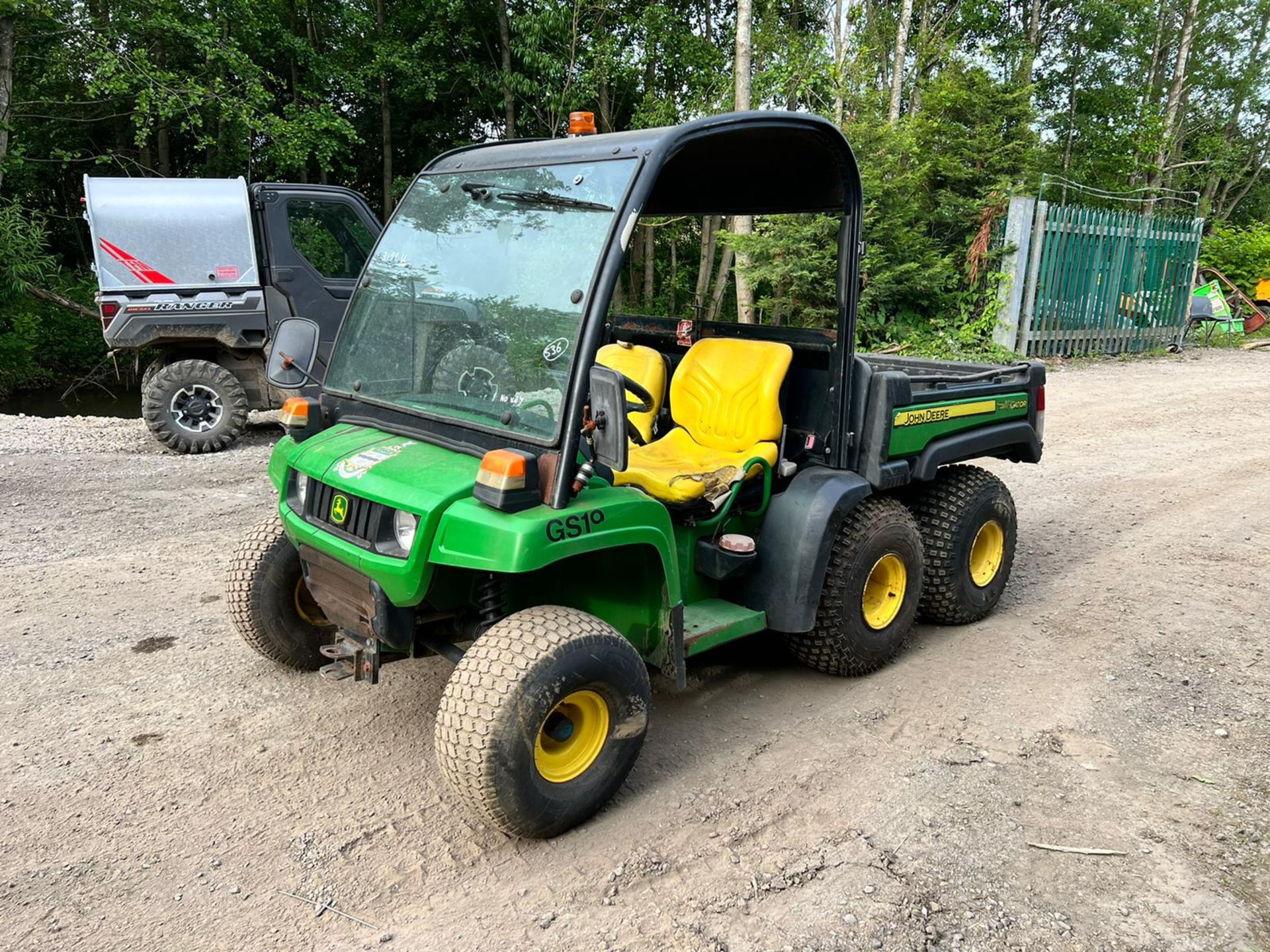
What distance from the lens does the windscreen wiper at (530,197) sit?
119 inches

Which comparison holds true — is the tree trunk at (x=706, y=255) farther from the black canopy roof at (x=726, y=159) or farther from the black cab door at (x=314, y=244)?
the black canopy roof at (x=726, y=159)

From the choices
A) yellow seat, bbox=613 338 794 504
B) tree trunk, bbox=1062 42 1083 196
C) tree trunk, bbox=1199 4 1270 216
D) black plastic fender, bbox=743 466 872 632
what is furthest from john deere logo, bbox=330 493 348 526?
tree trunk, bbox=1199 4 1270 216

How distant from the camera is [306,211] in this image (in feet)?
29.0

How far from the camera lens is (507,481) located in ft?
8.71

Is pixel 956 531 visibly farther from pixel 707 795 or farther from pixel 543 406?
pixel 543 406

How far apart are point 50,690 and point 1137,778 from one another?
4323mm

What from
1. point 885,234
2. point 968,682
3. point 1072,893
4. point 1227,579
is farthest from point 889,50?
point 1072,893

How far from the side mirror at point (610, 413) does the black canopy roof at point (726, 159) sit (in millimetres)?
692

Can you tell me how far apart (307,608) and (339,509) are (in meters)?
1.06

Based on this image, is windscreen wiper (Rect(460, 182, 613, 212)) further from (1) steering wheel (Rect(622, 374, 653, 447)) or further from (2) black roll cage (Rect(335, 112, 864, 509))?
(1) steering wheel (Rect(622, 374, 653, 447))

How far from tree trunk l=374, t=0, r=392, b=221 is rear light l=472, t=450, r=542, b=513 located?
1761 centimetres

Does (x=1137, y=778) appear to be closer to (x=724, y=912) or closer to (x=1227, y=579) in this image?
(x=724, y=912)

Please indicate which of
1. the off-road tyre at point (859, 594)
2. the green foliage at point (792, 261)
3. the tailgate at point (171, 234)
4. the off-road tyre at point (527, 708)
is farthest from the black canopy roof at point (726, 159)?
the green foliage at point (792, 261)

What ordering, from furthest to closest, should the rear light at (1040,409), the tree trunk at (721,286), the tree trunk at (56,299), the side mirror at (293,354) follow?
the tree trunk at (721,286) < the tree trunk at (56,299) < the rear light at (1040,409) < the side mirror at (293,354)
